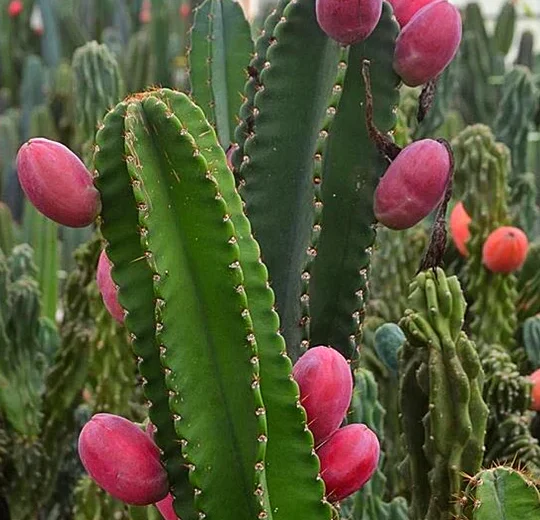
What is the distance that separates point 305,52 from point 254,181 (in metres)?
0.12

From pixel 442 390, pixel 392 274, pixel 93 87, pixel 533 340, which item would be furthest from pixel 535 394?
pixel 93 87

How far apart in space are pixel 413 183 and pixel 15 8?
11.6ft

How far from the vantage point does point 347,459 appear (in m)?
0.80

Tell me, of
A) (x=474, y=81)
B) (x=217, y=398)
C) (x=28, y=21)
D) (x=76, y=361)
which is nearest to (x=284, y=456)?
(x=217, y=398)

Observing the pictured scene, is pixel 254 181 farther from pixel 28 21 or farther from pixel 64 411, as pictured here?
pixel 28 21

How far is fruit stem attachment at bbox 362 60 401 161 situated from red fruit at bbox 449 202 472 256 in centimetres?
81

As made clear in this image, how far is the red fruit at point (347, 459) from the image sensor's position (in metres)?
0.80

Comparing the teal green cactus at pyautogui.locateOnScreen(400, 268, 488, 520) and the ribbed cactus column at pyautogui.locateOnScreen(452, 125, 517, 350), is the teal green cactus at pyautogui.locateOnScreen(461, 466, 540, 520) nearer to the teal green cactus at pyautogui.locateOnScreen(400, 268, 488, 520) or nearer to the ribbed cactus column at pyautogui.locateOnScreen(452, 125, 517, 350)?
the teal green cactus at pyautogui.locateOnScreen(400, 268, 488, 520)

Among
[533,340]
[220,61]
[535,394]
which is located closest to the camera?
[220,61]

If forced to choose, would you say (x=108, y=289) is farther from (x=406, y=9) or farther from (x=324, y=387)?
(x=406, y=9)

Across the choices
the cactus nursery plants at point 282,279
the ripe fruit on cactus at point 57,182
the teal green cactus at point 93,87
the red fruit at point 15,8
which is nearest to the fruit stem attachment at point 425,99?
the cactus nursery plants at point 282,279

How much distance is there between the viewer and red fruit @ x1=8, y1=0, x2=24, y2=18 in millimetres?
4117

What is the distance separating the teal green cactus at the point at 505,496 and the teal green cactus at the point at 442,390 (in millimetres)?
262

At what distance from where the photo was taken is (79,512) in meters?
1.44
